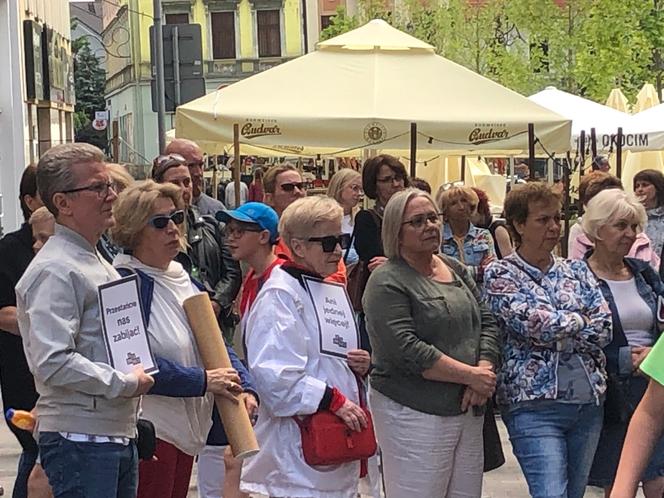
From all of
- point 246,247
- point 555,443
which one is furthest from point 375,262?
point 555,443

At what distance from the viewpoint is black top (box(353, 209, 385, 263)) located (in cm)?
725

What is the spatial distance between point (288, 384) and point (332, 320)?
1.14 ft

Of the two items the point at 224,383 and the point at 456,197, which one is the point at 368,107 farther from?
the point at 224,383

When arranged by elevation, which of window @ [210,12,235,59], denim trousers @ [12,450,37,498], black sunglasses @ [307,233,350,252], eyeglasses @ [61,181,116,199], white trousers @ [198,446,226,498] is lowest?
window @ [210,12,235,59]

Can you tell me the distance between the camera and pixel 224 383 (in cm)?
452

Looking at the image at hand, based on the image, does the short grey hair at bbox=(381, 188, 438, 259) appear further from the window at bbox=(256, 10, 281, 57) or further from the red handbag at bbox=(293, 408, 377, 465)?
the window at bbox=(256, 10, 281, 57)

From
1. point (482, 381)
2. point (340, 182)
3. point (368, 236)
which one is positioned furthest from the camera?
point (340, 182)

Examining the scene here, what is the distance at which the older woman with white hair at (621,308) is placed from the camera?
5723 millimetres

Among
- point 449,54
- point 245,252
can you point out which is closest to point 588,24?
point 449,54

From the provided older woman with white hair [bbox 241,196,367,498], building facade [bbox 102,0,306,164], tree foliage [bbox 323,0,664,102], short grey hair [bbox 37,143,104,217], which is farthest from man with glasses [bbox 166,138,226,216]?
building facade [bbox 102,0,306,164]

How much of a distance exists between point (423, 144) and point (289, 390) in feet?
19.3

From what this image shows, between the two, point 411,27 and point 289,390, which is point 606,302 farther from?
point 411,27

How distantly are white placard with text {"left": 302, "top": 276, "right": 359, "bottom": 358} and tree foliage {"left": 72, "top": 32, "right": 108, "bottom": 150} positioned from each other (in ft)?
195

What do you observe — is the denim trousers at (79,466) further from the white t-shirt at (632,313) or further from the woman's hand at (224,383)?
the white t-shirt at (632,313)
